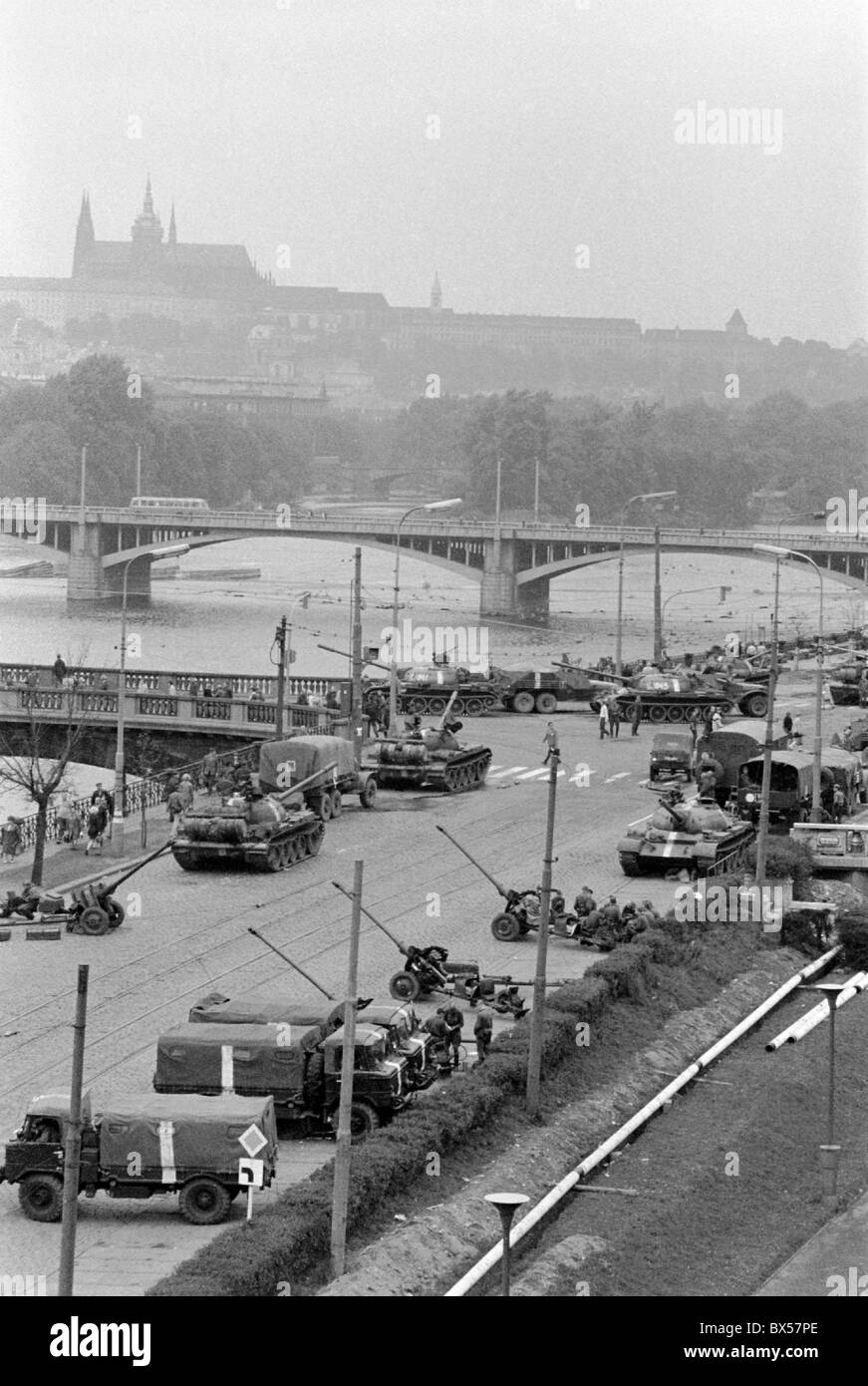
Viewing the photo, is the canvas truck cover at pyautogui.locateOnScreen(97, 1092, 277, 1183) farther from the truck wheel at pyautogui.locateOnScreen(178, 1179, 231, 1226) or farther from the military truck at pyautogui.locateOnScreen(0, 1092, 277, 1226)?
the truck wheel at pyautogui.locateOnScreen(178, 1179, 231, 1226)

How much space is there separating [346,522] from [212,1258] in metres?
94.1

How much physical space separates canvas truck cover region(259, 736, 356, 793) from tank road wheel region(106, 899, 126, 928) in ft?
27.0

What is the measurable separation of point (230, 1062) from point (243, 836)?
14244mm

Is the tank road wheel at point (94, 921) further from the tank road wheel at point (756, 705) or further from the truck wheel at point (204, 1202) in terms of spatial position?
the tank road wheel at point (756, 705)

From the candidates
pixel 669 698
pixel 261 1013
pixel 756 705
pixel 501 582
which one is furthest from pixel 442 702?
pixel 501 582

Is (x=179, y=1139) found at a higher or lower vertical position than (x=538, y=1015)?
lower

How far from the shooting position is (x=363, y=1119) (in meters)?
25.0

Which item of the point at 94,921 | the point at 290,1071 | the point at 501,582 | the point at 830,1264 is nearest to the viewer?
the point at 830,1264

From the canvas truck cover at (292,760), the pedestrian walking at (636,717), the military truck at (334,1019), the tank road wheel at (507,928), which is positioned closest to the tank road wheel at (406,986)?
the military truck at (334,1019)

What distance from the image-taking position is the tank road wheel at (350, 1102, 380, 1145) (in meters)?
24.9

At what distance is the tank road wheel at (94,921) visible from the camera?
113 ft

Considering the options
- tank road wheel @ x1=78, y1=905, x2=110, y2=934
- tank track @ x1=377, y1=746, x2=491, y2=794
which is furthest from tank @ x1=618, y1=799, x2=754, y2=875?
tank road wheel @ x1=78, y1=905, x2=110, y2=934

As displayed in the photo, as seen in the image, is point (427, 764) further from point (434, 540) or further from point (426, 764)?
point (434, 540)
